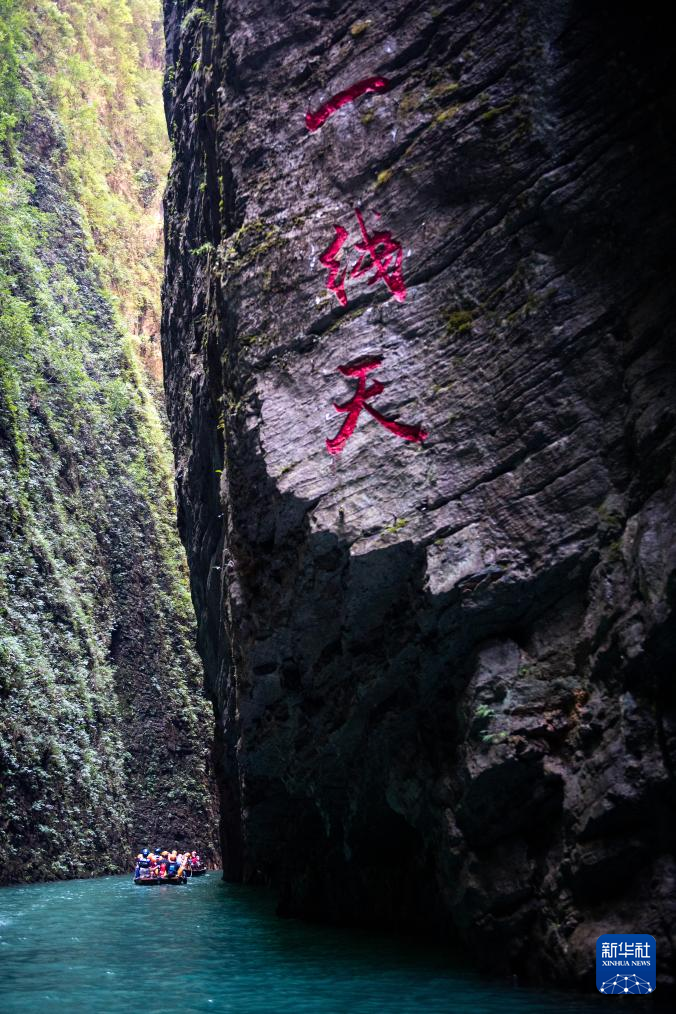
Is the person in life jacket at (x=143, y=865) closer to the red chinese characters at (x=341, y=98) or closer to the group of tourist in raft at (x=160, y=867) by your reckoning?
the group of tourist in raft at (x=160, y=867)

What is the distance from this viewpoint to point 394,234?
8.59 metres

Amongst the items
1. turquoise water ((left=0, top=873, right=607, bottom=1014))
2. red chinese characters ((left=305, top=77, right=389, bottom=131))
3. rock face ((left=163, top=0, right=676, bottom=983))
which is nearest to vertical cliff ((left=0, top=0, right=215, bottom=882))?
turquoise water ((left=0, top=873, right=607, bottom=1014))

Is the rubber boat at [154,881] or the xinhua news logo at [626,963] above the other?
the xinhua news logo at [626,963]

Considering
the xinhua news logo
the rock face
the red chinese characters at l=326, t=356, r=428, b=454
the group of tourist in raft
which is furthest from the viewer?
the group of tourist in raft

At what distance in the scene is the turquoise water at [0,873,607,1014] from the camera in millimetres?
6453

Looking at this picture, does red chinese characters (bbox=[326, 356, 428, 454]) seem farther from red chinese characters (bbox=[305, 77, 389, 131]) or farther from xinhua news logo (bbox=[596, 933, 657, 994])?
xinhua news logo (bbox=[596, 933, 657, 994])

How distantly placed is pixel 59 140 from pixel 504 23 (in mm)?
23795

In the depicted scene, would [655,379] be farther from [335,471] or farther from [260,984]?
[260,984]

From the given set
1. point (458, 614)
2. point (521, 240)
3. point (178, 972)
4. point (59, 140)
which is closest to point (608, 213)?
point (521, 240)

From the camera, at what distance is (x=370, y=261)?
28.5 ft

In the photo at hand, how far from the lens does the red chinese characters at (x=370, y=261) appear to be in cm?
852

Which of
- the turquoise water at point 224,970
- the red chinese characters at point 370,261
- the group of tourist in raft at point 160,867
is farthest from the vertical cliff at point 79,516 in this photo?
the red chinese characters at point 370,261

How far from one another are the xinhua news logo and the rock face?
92 mm

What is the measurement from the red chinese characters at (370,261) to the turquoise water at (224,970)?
546cm
